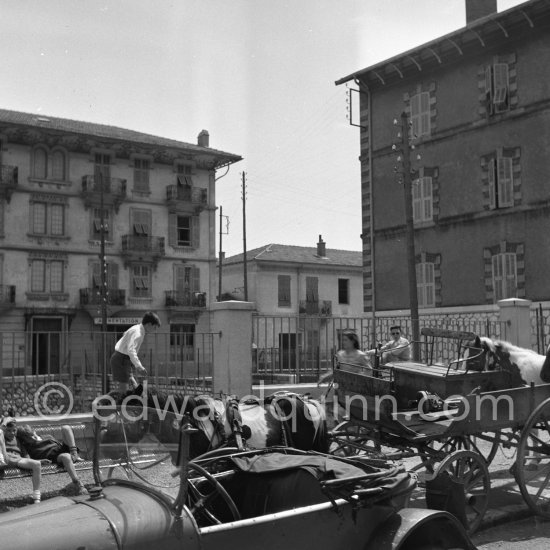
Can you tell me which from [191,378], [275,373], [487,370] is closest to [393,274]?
[275,373]

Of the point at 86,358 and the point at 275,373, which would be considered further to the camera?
the point at 275,373

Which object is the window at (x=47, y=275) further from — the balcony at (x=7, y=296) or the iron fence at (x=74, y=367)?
the iron fence at (x=74, y=367)

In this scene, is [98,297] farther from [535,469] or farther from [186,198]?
[535,469]

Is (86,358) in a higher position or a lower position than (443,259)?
lower

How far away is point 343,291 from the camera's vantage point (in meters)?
56.5

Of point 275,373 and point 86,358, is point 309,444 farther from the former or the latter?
point 275,373

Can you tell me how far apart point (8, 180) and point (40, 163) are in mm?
2382

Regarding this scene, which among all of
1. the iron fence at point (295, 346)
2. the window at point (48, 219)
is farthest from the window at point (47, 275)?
the iron fence at point (295, 346)

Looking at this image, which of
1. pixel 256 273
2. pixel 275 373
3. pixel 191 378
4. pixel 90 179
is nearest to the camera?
pixel 191 378

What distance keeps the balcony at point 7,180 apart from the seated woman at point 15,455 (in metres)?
33.3

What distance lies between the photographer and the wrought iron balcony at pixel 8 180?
38906 millimetres

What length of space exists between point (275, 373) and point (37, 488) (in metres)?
5.68

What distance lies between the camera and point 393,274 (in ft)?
92.3

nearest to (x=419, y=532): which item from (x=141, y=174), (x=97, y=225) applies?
(x=97, y=225)
